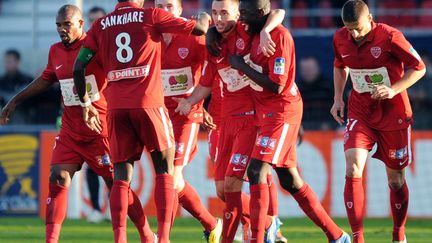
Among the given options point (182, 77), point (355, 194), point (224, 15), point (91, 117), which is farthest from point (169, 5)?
point (355, 194)

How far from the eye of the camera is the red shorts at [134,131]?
9695 millimetres

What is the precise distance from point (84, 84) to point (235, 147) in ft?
5.19

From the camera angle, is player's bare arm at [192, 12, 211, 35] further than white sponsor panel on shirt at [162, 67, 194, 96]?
No

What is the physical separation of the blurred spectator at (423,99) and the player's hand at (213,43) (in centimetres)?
738

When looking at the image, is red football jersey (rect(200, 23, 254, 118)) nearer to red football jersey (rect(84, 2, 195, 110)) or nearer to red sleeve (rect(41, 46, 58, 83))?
red football jersey (rect(84, 2, 195, 110))

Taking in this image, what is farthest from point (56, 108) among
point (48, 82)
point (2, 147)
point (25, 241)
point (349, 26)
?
point (349, 26)

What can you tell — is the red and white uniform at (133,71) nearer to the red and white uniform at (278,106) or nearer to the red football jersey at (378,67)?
the red and white uniform at (278,106)

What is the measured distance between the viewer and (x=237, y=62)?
9852 mm

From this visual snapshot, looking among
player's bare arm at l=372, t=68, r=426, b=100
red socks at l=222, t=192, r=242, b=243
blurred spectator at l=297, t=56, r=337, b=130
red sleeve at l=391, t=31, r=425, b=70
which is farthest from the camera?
blurred spectator at l=297, t=56, r=337, b=130

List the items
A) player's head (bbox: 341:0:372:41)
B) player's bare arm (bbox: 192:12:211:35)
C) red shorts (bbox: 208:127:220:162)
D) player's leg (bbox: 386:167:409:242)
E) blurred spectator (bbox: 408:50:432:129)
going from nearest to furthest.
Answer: player's bare arm (bbox: 192:12:211:35)
player's head (bbox: 341:0:372:41)
player's leg (bbox: 386:167:409:242)
red shorts (bbox: 208:127:220:162)
blurred spectator (bbox: 408:50:432:129)

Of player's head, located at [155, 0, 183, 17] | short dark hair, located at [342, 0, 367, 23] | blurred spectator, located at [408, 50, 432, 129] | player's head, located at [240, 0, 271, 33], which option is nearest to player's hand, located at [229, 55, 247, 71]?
player's head, located at [240, 0, 271, 33]

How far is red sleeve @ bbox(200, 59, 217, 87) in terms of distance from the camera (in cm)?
1080

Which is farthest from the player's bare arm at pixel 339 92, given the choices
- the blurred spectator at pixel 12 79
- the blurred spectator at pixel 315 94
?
the blurred spectator at pixel 12 79

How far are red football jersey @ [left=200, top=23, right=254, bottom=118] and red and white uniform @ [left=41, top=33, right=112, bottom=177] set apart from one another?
1.09m
